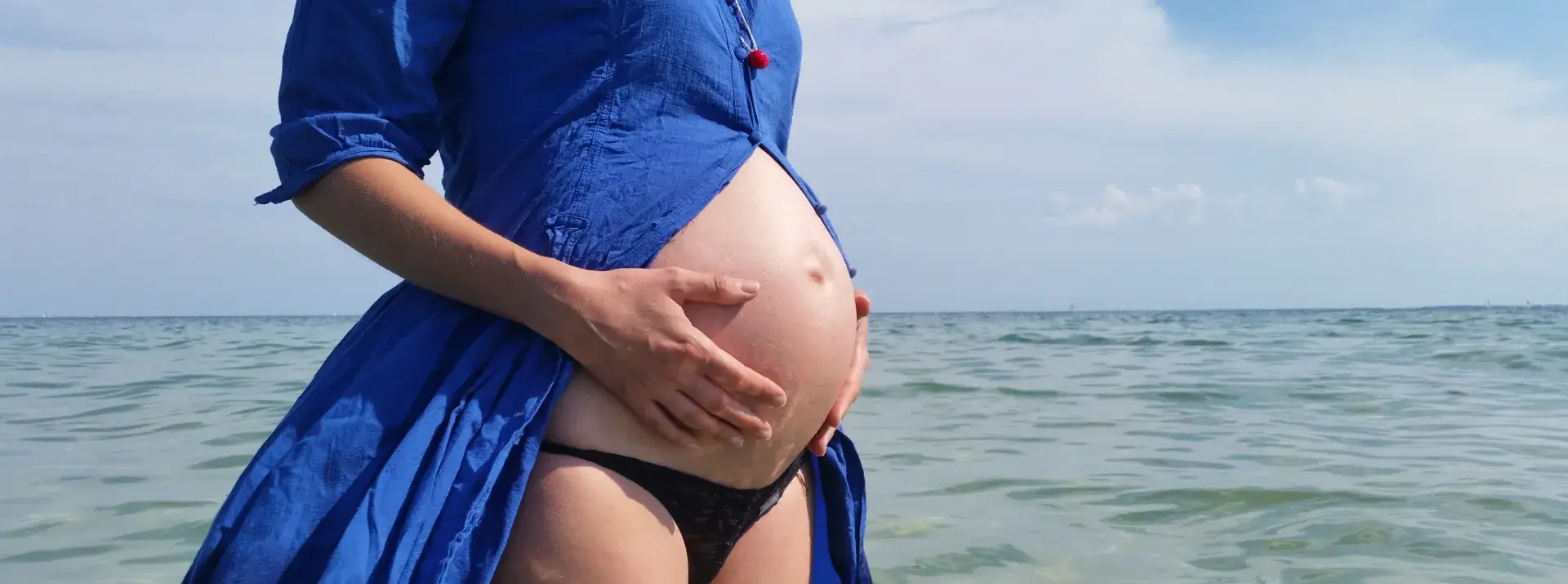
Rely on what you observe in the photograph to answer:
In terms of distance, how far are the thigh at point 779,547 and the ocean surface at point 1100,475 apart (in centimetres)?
204

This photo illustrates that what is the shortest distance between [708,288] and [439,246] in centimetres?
25

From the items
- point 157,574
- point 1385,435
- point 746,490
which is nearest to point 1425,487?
point 1385,435

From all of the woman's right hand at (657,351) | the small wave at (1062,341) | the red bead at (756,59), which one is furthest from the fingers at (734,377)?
the small wave at (1062,341)

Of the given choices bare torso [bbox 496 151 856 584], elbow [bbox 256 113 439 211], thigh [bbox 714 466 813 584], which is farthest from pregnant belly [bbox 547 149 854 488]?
elbow [bbox 256 113 439 211]

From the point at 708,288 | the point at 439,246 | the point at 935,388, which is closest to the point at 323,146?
the point at 439,246

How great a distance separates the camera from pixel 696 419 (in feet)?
3.42

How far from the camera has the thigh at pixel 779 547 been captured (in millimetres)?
1307

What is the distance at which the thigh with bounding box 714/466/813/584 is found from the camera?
4.29 ft

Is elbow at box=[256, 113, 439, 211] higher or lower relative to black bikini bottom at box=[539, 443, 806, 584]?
higher

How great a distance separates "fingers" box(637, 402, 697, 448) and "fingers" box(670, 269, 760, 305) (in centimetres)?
11

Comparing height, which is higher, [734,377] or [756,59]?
[756,59]

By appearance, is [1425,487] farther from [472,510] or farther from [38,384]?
[38,384]

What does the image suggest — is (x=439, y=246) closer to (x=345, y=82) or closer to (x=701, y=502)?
(x=345, y=82)

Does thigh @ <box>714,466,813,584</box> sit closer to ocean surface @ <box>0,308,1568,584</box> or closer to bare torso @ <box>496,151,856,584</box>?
bare torso @ <box>496,151,856,584</box>
